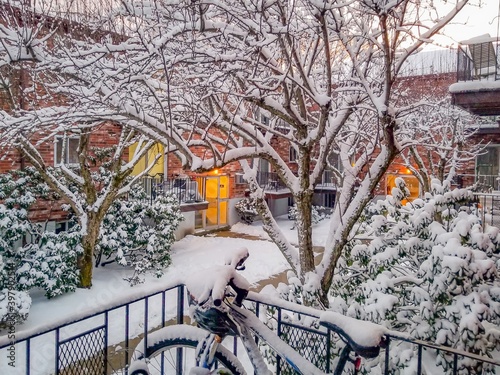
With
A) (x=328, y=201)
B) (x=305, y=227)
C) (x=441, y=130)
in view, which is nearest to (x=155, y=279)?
(x=305, y=227)

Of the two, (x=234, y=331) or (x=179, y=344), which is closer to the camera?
(x=234, y=331)

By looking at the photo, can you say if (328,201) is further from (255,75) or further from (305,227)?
(255,75)

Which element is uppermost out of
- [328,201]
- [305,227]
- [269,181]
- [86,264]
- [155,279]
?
[269,181]

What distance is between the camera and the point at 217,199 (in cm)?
1698

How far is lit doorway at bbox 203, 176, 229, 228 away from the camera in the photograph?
16.9 m

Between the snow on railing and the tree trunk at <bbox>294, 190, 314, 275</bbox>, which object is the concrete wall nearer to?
the tree trunk at <bbox>294, 190, 314, 275</bbox>

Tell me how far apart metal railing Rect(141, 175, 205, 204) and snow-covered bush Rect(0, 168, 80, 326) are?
13.2 ft

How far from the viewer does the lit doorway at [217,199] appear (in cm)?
1692

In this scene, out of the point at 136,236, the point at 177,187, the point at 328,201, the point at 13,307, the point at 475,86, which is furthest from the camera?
the point at 328,201

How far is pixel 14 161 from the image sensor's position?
9438 mm

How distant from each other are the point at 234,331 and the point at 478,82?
5.87 metres

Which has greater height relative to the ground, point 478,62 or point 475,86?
point 478,62

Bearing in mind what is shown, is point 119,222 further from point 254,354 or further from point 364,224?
point 254,354

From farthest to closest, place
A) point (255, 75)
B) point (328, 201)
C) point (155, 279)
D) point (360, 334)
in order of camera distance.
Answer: point (328, 201)
point (155, 279)
point (255, 75)
point (360, 334)
